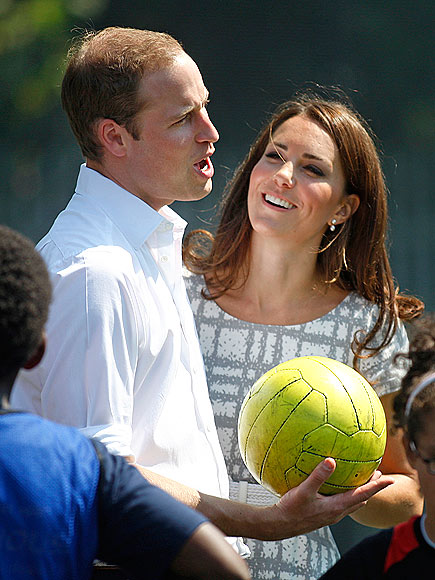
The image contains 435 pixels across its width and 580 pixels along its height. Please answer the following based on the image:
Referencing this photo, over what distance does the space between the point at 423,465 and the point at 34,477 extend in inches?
40.8

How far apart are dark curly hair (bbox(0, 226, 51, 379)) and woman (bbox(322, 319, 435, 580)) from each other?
967 millimetres

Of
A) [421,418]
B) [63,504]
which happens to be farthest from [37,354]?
[421,418]

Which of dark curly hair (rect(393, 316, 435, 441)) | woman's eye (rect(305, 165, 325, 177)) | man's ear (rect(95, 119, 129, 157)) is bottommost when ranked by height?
dark curly hair (rect(393, 316, 435, 441))

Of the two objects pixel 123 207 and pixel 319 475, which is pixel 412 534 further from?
pixel 123 207

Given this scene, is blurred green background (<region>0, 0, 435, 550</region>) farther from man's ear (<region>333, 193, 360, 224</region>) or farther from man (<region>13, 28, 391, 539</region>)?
man (<region>13, 28, 391, 539</region>)

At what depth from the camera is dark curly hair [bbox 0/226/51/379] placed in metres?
1.75

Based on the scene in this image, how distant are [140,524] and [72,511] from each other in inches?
5.3

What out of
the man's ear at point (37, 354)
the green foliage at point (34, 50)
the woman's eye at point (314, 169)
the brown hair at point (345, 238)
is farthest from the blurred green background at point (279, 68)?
the man's ear at point (37, 354)

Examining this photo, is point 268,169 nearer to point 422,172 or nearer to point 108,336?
point 108,336

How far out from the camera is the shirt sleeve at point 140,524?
5.76 ft

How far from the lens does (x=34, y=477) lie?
1712 millimetres

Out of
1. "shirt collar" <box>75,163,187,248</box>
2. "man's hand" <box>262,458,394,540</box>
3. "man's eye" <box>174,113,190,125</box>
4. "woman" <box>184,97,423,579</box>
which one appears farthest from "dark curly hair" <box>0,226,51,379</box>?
"woman" <box>184,97,423,579</box>

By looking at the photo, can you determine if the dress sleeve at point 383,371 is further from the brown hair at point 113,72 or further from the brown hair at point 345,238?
the brown hair at point 113,72

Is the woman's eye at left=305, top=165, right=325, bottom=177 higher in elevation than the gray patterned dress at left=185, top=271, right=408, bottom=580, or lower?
higher
